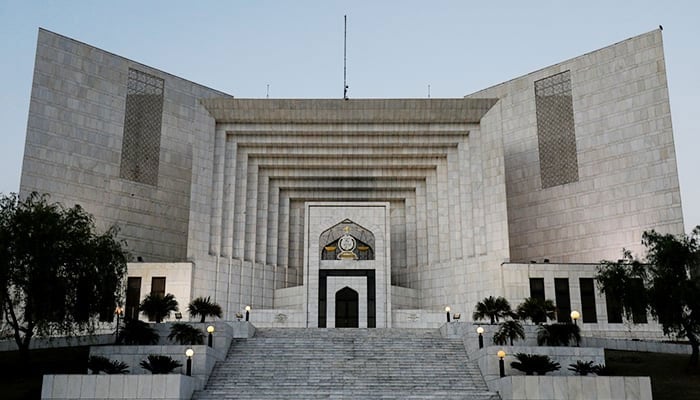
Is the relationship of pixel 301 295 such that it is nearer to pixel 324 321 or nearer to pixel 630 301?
pixel 324 321

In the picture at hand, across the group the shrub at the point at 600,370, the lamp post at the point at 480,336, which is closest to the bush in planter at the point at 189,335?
the lamp post at the point at 480,336

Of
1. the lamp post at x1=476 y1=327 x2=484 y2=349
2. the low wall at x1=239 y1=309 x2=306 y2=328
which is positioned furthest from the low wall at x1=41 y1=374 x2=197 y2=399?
the low wall at x1=239 y1=309 x2=306 y2=328

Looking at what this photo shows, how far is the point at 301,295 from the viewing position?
39.8 metres

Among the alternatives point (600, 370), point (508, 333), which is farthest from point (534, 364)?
point (508, 333)

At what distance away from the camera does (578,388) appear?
23.0 metres

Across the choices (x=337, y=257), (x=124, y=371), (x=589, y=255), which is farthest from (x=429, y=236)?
(x=124, y=371)

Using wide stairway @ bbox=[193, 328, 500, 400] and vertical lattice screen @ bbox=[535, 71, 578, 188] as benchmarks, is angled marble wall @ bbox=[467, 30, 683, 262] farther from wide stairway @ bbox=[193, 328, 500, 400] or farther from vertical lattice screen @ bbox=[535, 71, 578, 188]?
wide stairway @ bbox=[193, 328, 500, 400]

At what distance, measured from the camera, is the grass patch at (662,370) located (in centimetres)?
2416

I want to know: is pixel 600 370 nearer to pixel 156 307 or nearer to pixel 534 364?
pixel 534 364

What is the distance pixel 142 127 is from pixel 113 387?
2450 cm

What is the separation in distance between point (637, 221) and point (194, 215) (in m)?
23.1

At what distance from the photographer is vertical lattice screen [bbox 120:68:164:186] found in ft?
145

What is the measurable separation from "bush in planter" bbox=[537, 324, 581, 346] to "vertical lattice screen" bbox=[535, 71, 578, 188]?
1709 centimetres

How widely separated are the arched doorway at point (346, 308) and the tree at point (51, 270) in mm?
13005
